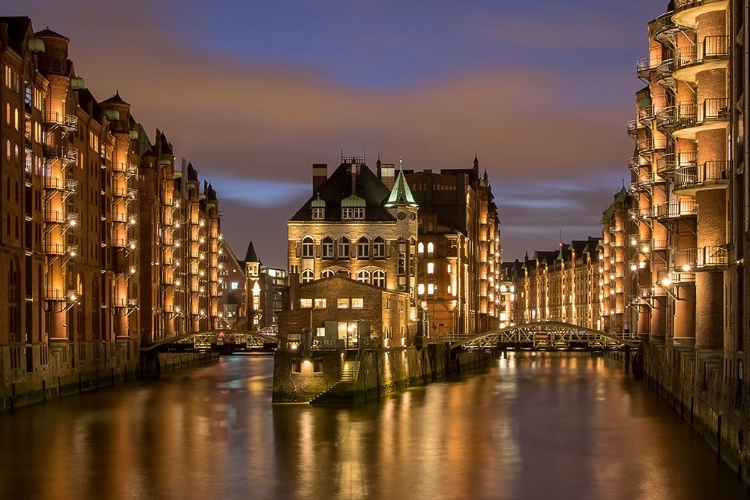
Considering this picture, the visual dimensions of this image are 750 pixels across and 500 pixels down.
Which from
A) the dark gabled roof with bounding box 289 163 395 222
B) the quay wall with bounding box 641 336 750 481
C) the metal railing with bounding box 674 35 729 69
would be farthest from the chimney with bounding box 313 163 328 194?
the metal railing with bounding box 674 35 729 69

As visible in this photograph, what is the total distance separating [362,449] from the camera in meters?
55.8

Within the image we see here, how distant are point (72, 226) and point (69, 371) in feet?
32.7

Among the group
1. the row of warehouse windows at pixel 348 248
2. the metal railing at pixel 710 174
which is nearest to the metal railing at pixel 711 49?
the metal railing at pixel 710 174

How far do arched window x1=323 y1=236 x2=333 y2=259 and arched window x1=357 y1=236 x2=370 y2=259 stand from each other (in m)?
2.39

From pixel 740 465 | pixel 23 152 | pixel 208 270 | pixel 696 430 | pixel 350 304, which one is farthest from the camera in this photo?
pixel 208 270

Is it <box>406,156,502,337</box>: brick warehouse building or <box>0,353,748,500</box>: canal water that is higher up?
<box>406,156,502,337</box>: brick warehouse building

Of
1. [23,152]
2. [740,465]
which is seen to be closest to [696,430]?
[740,465]

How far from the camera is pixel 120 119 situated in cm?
10362

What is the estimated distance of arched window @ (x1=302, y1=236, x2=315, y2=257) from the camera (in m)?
108

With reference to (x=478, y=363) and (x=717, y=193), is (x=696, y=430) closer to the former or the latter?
(x=717, y=193)

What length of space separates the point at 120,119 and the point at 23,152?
29.9 meters

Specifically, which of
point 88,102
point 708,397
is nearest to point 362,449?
point 708,397

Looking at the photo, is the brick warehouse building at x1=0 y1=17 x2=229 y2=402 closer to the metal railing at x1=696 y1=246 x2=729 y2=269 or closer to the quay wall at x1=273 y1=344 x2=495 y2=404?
the quay wall at x1=273 y1=344 x2=495 y2=404

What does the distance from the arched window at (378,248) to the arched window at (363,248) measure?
1.72 feet
